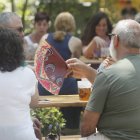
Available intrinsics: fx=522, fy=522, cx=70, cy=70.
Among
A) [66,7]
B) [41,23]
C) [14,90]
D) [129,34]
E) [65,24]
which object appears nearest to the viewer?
[14,90]

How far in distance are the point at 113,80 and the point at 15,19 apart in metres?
1.18

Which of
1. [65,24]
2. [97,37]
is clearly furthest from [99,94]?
[97,37]

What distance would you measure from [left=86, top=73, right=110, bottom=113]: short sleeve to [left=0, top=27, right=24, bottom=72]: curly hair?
0.52 metres

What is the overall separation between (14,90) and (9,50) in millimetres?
256

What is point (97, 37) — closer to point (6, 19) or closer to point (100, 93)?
point (6, 19)

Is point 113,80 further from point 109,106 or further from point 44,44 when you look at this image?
point 44,44

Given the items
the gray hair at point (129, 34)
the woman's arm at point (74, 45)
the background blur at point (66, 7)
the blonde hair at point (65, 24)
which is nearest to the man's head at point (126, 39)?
the gray hair at point (129, 34)

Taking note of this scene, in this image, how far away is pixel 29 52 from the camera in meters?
6.88

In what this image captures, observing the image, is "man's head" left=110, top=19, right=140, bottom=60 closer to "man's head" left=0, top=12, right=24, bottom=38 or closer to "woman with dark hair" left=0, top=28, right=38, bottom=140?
"woman with dark hair" left=0, top=28, right=38, bottom=140

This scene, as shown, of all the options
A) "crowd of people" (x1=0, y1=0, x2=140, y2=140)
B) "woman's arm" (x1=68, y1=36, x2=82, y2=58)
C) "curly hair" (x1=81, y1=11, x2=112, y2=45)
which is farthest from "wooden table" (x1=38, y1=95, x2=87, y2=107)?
"curly hair" (x1=81, y1=11, x2=112, y2=45)

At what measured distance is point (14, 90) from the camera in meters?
3.26

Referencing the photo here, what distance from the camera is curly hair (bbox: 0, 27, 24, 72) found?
3285 mm

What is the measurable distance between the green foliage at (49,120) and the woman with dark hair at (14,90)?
0.94 meters

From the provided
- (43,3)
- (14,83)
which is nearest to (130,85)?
(14,83)
